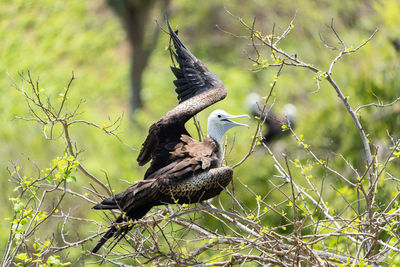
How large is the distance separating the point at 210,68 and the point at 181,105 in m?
11.6

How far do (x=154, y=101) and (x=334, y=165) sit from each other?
9288 mm

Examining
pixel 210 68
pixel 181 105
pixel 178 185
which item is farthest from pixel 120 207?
pixel 210 68

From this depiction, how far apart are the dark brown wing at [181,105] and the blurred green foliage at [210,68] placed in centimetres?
158

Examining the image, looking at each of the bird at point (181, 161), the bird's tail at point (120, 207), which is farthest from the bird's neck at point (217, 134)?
the bird's tail at point (120, 207)

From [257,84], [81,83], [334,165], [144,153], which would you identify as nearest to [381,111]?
[334,165]

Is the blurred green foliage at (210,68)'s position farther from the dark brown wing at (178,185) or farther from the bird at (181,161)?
the dark brown wing at (178,185)

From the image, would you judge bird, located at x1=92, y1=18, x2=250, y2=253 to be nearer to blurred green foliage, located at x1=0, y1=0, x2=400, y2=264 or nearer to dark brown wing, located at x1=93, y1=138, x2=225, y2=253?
dark brown wing, located at x1=93, y1=138, x2=225, y2=253

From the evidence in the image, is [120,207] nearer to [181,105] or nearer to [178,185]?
[178,185]

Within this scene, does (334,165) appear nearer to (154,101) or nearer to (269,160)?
(269,160)

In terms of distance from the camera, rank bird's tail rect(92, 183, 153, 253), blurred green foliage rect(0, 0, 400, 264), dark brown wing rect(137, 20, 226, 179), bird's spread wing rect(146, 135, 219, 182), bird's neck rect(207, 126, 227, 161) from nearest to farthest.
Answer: bird's tail rect(92, 183, 153, 253)
bird's spread wing rect(146, 135, 219, 182)
dark brown wing rect(137, 20, 226, 179)
bird's neck rect(207, 126, 227, 161)
blurred green foliage rect(0, 0, 400, 264)

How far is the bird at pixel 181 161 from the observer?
5.09 meters

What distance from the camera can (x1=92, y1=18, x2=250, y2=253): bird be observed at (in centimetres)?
509

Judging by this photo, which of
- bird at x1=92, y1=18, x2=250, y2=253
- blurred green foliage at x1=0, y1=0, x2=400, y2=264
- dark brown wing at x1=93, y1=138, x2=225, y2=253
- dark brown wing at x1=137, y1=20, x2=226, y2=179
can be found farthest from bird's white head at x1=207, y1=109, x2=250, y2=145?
blurred green foliage at x1=0, y1=0, x2=400, y2=264

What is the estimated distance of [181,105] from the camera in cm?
559
